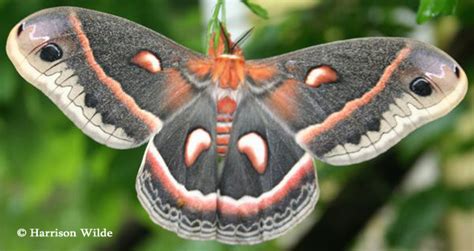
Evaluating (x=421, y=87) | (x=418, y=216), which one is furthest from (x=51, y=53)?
(x=418, y=216)

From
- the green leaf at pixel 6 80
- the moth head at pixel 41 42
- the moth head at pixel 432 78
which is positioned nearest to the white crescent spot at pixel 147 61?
the moth head at pixel 41 42

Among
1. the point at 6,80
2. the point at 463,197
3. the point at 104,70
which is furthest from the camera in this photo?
the point at 463,197

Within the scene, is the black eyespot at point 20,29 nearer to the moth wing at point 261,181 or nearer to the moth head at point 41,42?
the moth head at point 41,42

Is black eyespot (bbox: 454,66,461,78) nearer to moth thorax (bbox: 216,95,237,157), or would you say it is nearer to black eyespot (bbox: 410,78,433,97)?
black eyespot (bbox: 410,78,433,97)

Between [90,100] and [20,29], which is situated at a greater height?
[20,29]

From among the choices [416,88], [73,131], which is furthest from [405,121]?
[73,131]

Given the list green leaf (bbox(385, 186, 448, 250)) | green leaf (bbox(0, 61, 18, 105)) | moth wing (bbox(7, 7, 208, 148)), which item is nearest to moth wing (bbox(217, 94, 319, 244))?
moth wing (bbox(7, 7, 208, 148))

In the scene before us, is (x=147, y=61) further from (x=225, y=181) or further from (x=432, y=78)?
(x=432, y=78)
